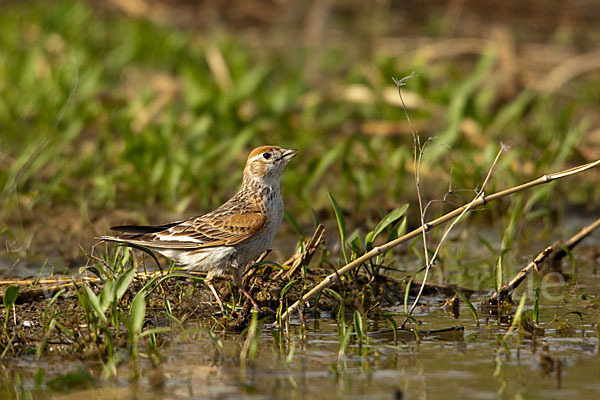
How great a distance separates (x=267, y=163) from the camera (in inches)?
266

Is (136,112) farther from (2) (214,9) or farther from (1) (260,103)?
(2) (214,9)

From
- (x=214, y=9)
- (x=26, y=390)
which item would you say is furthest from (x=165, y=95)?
(x=26, y=390)

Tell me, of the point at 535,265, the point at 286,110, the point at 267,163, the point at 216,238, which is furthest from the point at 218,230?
the point at 286,110

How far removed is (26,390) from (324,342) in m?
1.65

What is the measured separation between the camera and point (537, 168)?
331 inches

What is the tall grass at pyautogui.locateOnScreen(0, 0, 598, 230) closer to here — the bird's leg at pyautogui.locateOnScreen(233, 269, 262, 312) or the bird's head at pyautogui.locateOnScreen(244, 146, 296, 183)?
the bird's head at pyautogui.locateOnScreen(244, 146, 296, 183)

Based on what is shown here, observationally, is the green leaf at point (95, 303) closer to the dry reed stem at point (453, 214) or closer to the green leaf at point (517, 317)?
the dry reed stem at point (453, 214)

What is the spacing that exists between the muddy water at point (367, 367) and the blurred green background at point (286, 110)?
2.17 metres

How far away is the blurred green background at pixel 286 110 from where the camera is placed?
28.1 feet

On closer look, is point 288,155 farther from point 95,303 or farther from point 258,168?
point 95,303

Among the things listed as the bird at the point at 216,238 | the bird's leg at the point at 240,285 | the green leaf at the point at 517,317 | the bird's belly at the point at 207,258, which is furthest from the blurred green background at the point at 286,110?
the green leaf at the point at 517,317

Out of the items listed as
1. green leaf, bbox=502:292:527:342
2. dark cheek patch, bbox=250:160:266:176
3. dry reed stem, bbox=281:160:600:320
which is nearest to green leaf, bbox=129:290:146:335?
dry reed stem, bbox=281:160:600:320

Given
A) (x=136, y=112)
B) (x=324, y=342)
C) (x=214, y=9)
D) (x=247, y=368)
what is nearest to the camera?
(x=247, y=368)

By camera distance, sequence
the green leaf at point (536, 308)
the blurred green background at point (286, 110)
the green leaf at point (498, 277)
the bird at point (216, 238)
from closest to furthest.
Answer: the green leaf at point (536, 308)
the green leaf at point (498, 277)
the bird at point (216, 238)
the blurred green background at point (286, 110)
